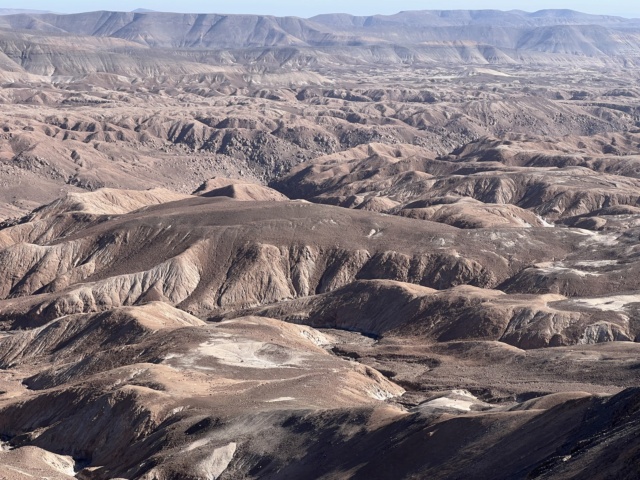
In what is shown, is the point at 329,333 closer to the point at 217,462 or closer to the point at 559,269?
the point at 559,269

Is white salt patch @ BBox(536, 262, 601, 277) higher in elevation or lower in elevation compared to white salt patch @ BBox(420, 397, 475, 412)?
lower

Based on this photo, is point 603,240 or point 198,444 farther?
point 603,240

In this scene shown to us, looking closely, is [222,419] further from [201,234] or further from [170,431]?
[201,234]

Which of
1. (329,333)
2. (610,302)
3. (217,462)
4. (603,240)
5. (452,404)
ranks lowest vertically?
(329,333)

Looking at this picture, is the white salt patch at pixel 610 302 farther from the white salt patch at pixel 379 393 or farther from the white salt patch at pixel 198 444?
the white salt patch at pixel 198 444

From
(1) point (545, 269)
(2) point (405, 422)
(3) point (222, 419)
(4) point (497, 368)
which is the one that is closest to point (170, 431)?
(3) point (222, 419)

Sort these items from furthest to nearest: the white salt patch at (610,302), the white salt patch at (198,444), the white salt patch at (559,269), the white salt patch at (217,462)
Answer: the white salt patch at (559,269), the white salt patch at (610,302), the white salt patch at (198,444), the white salt patch at (217,462)

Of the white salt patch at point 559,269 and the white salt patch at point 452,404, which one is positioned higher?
the white salt patch at point 452,404

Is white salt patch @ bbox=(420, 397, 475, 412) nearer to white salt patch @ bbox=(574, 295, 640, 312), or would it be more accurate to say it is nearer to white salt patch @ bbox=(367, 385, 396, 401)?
A: white salt patch @ bbox=(367, 385, 396, 401)

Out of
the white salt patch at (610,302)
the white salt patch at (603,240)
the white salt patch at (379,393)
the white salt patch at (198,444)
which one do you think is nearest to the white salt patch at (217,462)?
the white salt patch at (198,444)

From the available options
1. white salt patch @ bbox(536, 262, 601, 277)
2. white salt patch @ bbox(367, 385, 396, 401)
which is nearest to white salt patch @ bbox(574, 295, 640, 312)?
white salt patch @ bbox(536, 262, 601, 277)

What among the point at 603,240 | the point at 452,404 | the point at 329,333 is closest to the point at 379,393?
the point at 452,404
